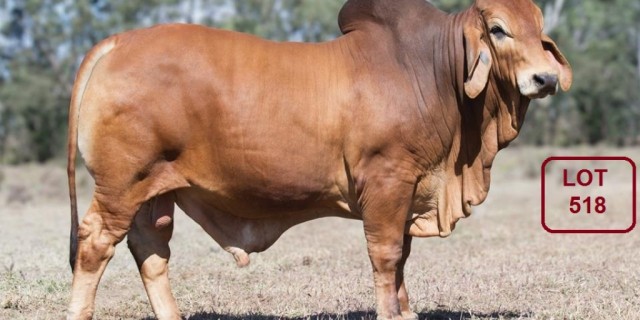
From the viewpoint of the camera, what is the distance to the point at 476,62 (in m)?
4.96

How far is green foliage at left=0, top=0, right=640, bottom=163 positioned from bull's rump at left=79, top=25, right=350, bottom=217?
29971 mm

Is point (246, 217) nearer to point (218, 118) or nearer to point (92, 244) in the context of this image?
point (218, 118)

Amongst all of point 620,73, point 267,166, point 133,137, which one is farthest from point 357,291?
point 620,73

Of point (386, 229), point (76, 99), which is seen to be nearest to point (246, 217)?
point (386, 229)

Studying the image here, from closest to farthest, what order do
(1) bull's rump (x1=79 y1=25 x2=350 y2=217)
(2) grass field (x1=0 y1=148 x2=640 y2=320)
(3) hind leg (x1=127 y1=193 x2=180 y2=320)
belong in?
(1) bull's rump (x1=79 y1=25 x2=350 y2=217) → (3) hind leg (x1=127 y1=193 x2=180 y2=320) → (2) grass field (x1=0 y1=148 x2=640 y2=320)

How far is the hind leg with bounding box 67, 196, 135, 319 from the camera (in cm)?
498

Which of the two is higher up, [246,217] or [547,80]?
[547,80]

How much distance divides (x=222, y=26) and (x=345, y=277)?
103 ft

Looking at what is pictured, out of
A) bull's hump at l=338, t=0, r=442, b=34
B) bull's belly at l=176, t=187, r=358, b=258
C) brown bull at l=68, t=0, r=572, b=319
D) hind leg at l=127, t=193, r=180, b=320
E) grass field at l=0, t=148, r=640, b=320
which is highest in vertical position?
bull's hump at l=338, t=0, r=442, b=34

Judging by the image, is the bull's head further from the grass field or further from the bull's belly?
the grass field

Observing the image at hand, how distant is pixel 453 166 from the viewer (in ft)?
17.3

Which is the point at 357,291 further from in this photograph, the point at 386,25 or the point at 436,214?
the point at 386,25

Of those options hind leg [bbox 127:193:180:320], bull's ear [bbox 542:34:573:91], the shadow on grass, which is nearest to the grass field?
the shadow on grass

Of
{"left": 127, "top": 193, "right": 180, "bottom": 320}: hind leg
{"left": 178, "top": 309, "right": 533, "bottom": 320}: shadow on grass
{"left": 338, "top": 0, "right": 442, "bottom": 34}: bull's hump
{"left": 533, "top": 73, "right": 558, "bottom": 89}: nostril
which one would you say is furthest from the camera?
{"left": 178, "top": 309, "right": 533, "bottom": 320}: shadow on grass
